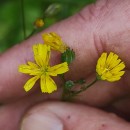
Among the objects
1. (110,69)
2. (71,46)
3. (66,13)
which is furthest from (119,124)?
(66,13)

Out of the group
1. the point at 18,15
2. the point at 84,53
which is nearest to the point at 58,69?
the point at 84,53

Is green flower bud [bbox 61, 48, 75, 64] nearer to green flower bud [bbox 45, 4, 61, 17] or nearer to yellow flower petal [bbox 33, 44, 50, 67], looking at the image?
yellow flower petal [bbox 33, 44, 50, 67]

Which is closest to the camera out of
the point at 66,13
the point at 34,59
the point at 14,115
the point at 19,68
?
the point at 19,68

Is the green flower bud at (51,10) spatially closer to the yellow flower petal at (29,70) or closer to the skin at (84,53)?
the skin at (84,53)

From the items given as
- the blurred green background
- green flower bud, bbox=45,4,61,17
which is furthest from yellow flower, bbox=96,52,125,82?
the blurred green background

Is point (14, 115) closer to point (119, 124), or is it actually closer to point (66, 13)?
point (119, 124)

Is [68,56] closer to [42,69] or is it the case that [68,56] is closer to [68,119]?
[42,69]

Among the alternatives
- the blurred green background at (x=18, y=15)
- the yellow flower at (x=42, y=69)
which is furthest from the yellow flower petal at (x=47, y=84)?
the blurred green background at (x=18, y=15)
